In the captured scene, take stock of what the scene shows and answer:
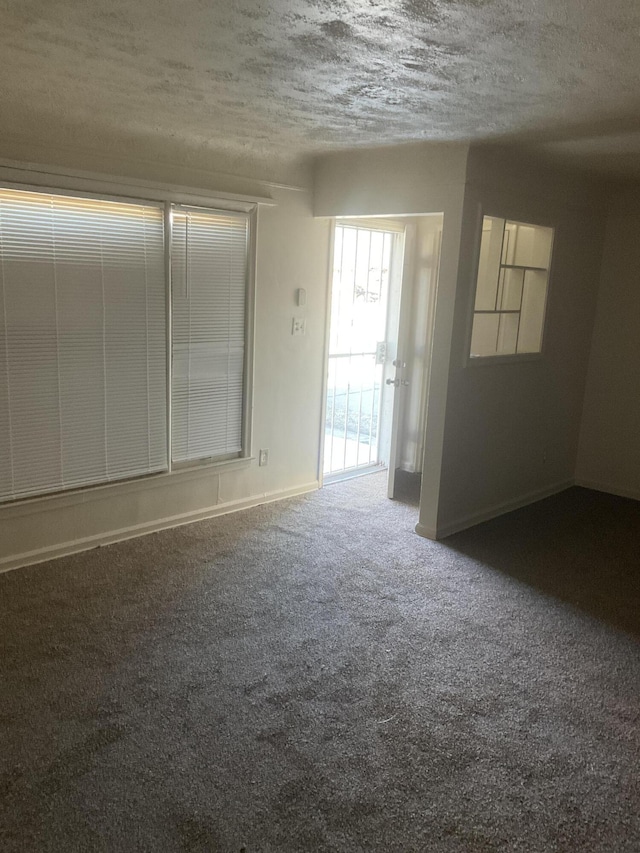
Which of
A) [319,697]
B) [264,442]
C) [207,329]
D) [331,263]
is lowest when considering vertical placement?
[319,697]

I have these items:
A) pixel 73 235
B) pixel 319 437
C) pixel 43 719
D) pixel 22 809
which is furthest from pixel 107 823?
pixel 319 437

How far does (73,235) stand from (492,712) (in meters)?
2.98

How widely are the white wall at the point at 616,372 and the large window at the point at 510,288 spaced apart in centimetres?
90

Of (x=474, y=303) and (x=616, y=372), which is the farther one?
(x=616, y=372)

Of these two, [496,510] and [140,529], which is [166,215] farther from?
[496,510]

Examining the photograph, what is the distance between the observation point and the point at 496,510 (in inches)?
185

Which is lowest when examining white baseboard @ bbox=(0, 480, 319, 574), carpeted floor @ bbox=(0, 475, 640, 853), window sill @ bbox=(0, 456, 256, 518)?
carpeted floor @ bbox=(0, 475, 640, 853)

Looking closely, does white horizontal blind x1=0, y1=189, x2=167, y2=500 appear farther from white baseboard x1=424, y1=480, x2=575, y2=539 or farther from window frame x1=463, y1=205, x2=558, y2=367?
white baseboard x1=424, y1=480, x2=575, y2=539

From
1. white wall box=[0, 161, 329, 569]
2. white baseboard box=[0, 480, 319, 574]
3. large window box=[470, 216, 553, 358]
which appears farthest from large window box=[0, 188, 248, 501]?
large window box=[470, 216, 553, 358]

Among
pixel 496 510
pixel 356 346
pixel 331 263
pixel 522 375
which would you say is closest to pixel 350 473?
pixel 356 346

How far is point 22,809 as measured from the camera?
1.98 m

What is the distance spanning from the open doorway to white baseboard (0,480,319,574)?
524mm

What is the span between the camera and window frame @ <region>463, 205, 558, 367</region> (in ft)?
12.8

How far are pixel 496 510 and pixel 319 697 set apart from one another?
251 centimetres
